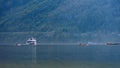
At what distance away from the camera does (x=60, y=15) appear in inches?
3809

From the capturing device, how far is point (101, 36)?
288ft

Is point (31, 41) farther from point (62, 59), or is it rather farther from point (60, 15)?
point (62, 59)

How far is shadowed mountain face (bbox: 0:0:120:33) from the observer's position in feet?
303

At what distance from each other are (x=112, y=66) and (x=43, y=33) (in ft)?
195

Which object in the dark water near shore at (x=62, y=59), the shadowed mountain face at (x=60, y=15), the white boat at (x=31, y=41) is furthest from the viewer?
the shadowed mountain face at (x=60, y=15)

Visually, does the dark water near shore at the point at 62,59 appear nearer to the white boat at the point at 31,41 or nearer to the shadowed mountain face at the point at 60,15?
the white boat at the point at 31,41

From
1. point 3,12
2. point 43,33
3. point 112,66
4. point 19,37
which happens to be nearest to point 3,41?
point 19,37

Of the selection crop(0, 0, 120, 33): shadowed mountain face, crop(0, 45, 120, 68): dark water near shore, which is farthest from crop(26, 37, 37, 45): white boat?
crop(0, 45, 120, 68): dark water near shore

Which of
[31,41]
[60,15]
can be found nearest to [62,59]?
[31,41]

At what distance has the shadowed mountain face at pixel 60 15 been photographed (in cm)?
9225

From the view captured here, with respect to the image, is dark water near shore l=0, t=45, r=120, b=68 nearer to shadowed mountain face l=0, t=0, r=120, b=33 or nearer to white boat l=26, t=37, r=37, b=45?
white boat l=26, t=37, r=37, b=45

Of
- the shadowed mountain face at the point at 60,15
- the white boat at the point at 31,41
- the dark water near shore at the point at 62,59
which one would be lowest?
the dark water near shore at the point at 62,59

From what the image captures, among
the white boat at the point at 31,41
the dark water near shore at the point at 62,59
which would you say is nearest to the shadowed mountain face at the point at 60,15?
the white boat at the point at 31,41

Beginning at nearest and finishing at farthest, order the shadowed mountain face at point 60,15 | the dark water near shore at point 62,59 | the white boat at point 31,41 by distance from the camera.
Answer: the dark water near shore at point 62,59 < the white boat at point 31,41 < the shadowed mountain face at point 60,15
